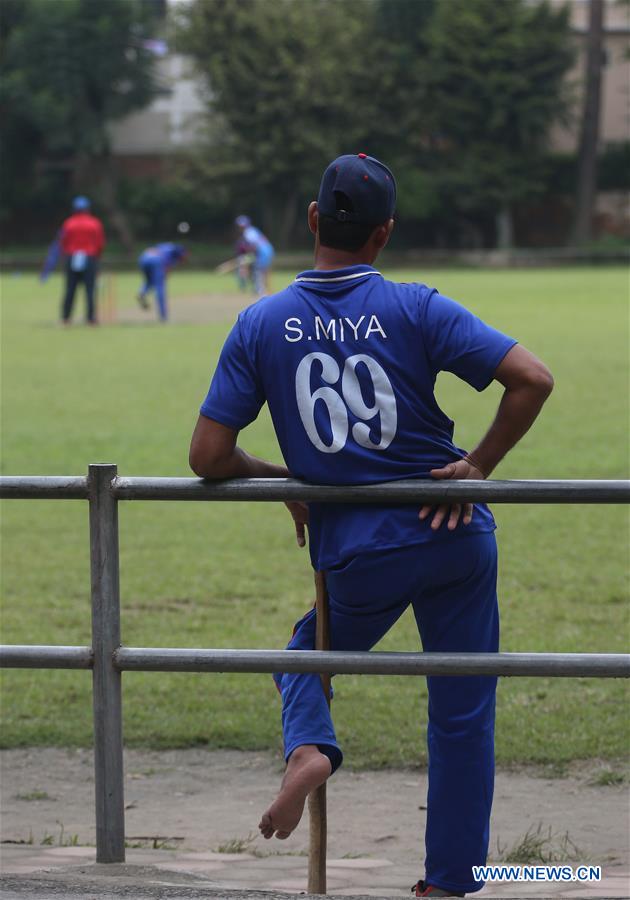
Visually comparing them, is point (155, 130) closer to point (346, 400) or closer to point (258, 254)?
point (258, 254)

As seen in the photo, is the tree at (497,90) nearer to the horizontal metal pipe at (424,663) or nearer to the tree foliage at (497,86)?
the tree foliage at (497,86)

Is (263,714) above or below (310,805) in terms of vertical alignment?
below

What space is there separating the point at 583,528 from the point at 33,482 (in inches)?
269

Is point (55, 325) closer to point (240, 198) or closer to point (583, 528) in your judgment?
point (583, 528)

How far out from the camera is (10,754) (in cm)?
568

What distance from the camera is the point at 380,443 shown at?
11.5 feet

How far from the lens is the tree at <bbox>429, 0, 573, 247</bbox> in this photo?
64875mm

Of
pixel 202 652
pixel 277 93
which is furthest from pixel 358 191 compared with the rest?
pixel 277 93

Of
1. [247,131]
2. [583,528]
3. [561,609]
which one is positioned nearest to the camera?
[561,609]

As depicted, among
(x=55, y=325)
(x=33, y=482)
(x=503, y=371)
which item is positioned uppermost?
(x=503, y=371)

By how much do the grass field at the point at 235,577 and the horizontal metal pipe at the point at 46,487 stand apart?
2.22 metres

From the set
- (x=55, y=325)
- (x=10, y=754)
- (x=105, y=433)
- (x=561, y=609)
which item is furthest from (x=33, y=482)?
(x=55, y=325)

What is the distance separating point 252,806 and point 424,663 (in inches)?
71.0

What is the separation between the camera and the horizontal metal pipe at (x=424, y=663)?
3.45 metres
